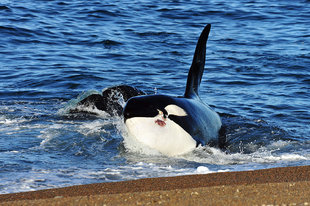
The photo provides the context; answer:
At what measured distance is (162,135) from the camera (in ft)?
22.6

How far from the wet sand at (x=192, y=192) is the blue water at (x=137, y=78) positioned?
66cm

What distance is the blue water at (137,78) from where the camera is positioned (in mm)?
7062

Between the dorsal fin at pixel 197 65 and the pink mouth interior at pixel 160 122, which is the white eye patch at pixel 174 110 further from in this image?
the dorsal fin at pixel 197 65

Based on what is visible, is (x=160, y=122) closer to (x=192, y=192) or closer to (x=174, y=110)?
(x=174, y=110)

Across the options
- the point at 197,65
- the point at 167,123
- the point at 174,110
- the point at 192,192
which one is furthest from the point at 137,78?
the point at 192,192

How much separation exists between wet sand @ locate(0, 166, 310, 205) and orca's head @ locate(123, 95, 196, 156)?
1.21 m

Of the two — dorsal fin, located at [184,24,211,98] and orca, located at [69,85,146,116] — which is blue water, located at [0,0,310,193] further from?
dorsal fin, located at [184,24,211,98]

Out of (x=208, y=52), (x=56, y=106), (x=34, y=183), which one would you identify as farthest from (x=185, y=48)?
(x=34, y=183)

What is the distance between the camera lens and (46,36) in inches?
707

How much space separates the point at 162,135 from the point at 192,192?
7.70ft

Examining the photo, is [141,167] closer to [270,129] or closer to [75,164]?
[75,164]

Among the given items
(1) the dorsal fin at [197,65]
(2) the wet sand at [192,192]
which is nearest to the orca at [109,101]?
(1) the dorsal fin at [197,65]

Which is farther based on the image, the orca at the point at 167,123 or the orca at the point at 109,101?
the orca at the point at 109,101

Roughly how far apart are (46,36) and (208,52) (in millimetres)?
5612
